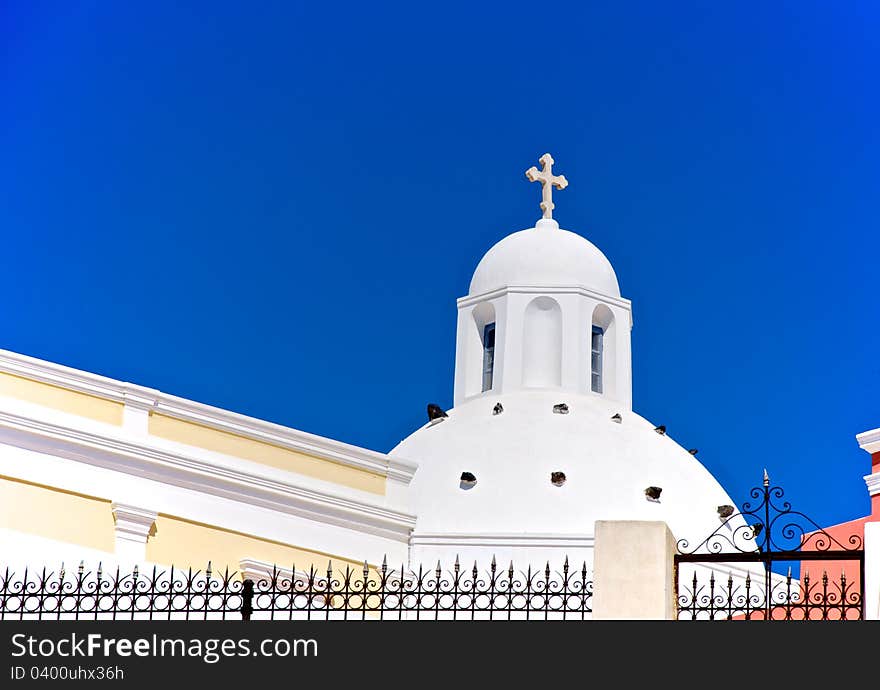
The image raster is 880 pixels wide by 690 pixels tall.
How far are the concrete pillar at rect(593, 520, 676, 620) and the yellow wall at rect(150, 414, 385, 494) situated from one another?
10.5 meters

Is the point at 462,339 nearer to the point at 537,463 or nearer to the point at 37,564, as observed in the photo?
the point at 537,463

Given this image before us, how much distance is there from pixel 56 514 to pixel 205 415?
2.80 m

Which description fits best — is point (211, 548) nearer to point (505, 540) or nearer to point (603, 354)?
point (505, 540)

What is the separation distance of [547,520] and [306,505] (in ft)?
23.7

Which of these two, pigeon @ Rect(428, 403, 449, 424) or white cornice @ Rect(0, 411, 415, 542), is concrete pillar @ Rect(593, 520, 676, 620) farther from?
pigeon @ Rect(428, 403, 449, 424)

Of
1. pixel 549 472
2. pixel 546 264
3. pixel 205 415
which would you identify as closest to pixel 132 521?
pixel 205 415

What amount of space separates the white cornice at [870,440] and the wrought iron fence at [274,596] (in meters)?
2.95

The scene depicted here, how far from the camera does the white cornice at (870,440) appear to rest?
18.6m

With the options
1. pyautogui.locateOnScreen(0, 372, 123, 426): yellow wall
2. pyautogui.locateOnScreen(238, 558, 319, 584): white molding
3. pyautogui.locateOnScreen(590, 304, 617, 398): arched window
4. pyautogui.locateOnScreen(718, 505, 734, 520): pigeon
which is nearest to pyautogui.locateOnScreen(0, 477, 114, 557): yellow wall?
pyautogui.locateOnScreen(0, 372, 123, 426): yellow wall

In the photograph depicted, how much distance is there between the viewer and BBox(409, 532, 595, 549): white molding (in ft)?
100

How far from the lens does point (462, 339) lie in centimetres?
3628

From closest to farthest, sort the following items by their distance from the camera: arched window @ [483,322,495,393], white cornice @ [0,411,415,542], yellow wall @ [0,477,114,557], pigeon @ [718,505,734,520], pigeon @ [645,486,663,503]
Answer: yellow wall @ [0,477,114,557], white cornice @ [0,411,415,542], pigeon @ [645,486,663,503], pigeon @ [718,505,734,520], arched window @ [483,322,495,393]

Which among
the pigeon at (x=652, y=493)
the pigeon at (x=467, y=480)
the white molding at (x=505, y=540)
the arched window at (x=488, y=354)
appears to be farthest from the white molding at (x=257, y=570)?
the arched window at (x=488, y=354)

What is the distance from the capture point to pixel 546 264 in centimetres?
3584
